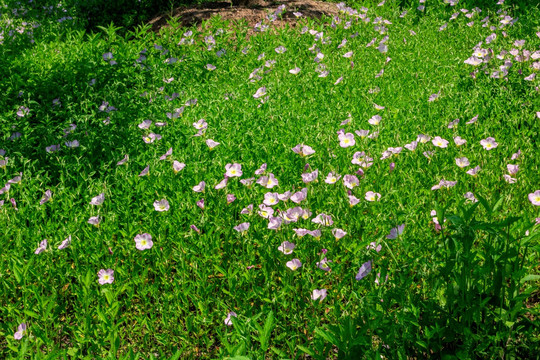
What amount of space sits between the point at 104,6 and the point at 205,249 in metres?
6.49

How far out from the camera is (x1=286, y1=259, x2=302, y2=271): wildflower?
7.70 ft

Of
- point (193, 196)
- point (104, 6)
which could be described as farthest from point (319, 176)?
point (104, 6)

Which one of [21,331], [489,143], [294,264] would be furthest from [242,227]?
[489,143]

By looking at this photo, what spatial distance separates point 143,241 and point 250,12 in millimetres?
5134

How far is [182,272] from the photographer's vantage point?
248 cm

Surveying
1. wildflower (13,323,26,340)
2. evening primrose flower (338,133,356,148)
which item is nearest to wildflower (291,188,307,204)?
evening primrose flower (338,133,356,148)

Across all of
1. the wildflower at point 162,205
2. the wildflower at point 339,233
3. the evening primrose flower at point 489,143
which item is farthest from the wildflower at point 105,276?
the evening primrose flower at point 489,143

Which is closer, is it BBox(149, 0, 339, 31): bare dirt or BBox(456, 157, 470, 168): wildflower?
BBox(456, 157, 470, 168): wildflower

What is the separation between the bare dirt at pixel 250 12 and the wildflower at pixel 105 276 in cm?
484

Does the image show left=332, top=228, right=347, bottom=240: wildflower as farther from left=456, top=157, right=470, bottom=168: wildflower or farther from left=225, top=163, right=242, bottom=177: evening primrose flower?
left=456, top=157, right=470, bottom=168: wildflower

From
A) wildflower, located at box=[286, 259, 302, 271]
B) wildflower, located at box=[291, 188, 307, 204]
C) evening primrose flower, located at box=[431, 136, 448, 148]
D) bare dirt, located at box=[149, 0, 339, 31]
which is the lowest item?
bare dirt, located at box=[149, 0, 339, 31]

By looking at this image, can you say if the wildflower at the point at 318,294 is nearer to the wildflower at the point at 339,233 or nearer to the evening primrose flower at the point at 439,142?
the wildflower at the point at 339,233

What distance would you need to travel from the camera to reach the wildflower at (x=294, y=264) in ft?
7.70

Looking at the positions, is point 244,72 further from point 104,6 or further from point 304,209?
point 104,6
